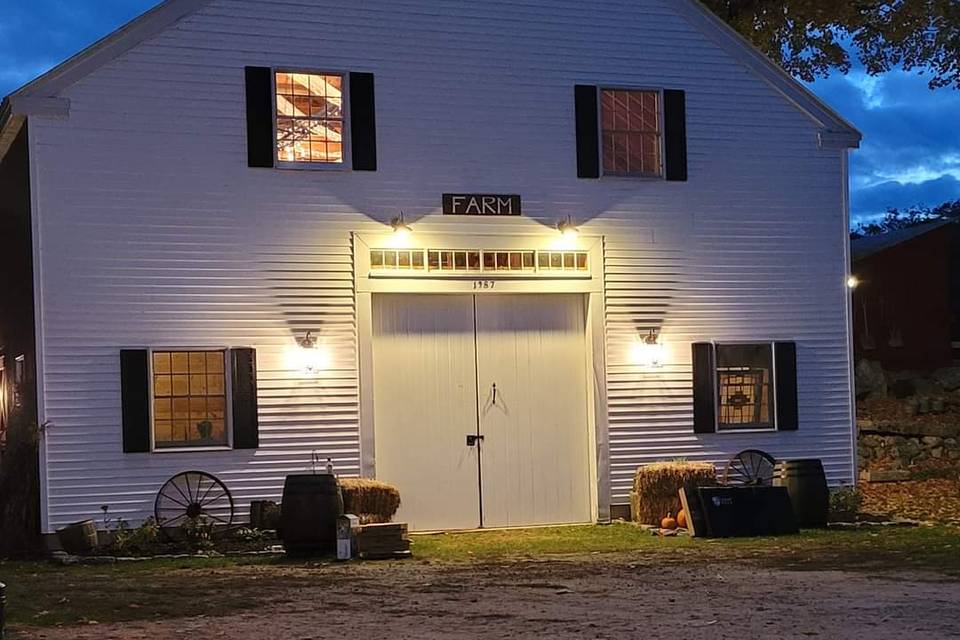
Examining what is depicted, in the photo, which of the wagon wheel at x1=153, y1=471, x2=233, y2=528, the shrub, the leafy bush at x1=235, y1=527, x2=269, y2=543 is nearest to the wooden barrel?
the shrub

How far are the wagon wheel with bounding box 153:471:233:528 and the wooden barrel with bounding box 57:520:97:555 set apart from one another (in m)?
0.82

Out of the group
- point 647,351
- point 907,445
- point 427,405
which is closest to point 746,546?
point 647,351

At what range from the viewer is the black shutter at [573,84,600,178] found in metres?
17.2

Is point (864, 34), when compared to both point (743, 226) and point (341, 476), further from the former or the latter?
point (341, 476)

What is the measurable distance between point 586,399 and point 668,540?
2.53 meters

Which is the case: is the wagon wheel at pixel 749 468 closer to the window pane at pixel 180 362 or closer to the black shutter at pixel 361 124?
the black shutter at pixel 361 124

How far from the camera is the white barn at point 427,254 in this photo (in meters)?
15.4

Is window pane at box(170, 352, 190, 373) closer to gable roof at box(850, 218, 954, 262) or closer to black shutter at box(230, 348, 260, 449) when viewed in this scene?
black shutter at box(230, 348, 260, 449)

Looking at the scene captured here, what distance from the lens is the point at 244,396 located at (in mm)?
15773

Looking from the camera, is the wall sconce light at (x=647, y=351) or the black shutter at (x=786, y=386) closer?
the wall sconce light at (x=647, y=351)

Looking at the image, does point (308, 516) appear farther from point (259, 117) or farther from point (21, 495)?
point (259, 117)

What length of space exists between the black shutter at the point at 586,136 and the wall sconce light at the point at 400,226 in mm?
2292

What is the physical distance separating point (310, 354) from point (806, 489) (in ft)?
18.9

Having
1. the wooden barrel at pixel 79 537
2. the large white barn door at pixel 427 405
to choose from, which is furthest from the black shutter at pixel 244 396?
the wooden barrel at pixel 79 537
